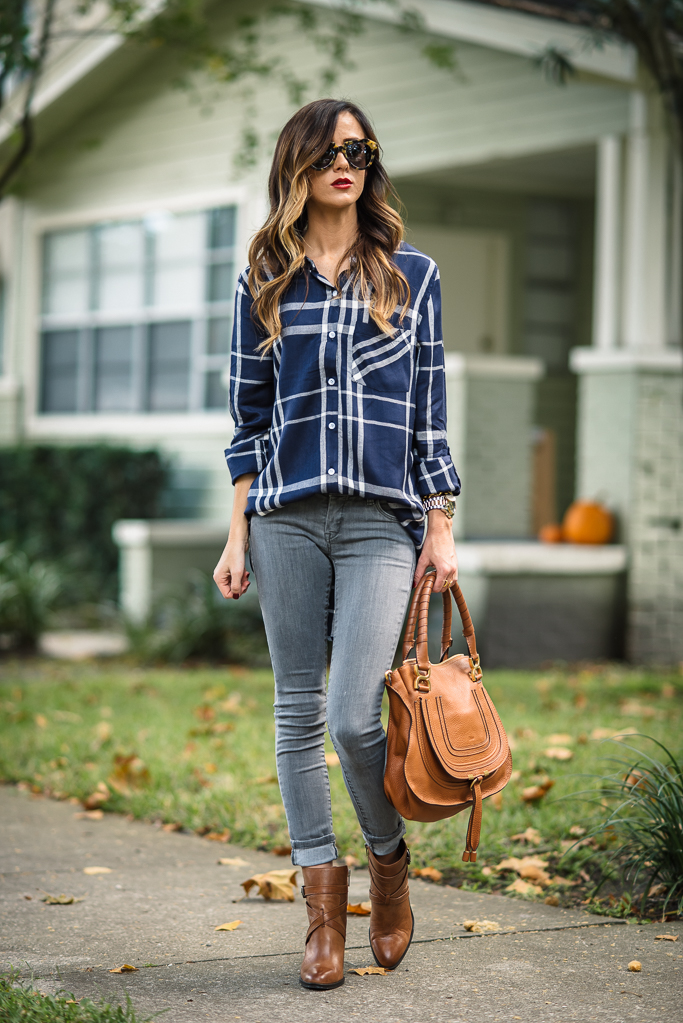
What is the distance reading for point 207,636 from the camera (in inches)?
363

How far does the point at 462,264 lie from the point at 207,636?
13.5 feet

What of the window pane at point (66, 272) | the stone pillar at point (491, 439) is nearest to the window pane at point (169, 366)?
the window pane at point (66, 272)

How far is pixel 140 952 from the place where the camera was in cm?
332

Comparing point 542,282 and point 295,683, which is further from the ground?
point 542,282

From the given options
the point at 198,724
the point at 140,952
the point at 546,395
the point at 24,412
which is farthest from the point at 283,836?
the point at 24,412

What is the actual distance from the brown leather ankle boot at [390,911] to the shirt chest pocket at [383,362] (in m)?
1.13

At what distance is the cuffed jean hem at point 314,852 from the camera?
3.11 meters

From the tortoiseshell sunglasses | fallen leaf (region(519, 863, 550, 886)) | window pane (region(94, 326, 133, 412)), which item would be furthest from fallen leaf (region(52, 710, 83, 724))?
window pane (region(94, 326, 133, 412))

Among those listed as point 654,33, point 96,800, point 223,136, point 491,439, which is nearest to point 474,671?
point 96,800

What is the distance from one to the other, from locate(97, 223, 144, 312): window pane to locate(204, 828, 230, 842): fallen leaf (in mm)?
8498

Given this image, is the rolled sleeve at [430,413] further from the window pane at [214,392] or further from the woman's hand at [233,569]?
the window pane at [214,392]

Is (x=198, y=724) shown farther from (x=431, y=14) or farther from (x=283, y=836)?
(x=431, y=14)

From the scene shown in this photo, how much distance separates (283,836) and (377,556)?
177 cm

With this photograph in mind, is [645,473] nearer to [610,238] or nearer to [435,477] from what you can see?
[610,238]
